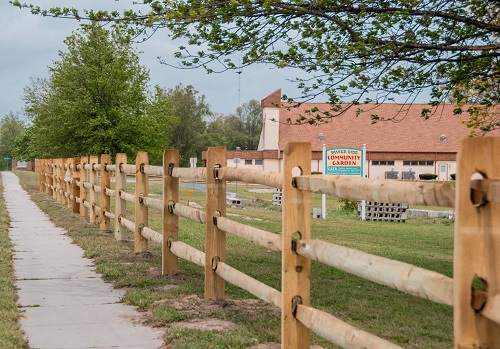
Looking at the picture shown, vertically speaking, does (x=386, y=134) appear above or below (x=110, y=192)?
above

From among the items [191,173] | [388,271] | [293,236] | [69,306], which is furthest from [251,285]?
[191,173]

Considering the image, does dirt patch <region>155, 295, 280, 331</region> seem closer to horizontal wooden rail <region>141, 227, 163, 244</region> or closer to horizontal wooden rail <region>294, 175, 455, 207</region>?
horizontal wooden rail <region>294, 175, 455, 207</region>

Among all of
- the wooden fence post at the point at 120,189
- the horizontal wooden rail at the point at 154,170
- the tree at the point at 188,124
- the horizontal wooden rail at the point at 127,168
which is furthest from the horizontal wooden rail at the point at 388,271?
the tree at the point at 188,124

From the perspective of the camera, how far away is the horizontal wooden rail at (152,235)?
9254mm

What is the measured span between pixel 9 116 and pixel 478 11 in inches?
6243

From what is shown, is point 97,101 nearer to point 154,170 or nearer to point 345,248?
point 154,170

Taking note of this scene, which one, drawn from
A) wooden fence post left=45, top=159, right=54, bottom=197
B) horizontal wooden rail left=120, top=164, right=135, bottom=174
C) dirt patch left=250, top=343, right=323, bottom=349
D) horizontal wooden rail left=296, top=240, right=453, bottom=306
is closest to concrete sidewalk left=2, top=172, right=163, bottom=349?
dirt patch left=250, top=343, right=323, bottom=349

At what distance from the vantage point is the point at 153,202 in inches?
392

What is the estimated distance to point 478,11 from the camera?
874 cm

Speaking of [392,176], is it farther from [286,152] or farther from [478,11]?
[286,152]

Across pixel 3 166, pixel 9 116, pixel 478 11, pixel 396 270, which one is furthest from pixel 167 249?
pixel 9 116

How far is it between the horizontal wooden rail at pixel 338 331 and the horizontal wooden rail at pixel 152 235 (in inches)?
177

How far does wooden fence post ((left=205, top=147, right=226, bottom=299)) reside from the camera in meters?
7.03

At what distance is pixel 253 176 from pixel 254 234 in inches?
19.9
